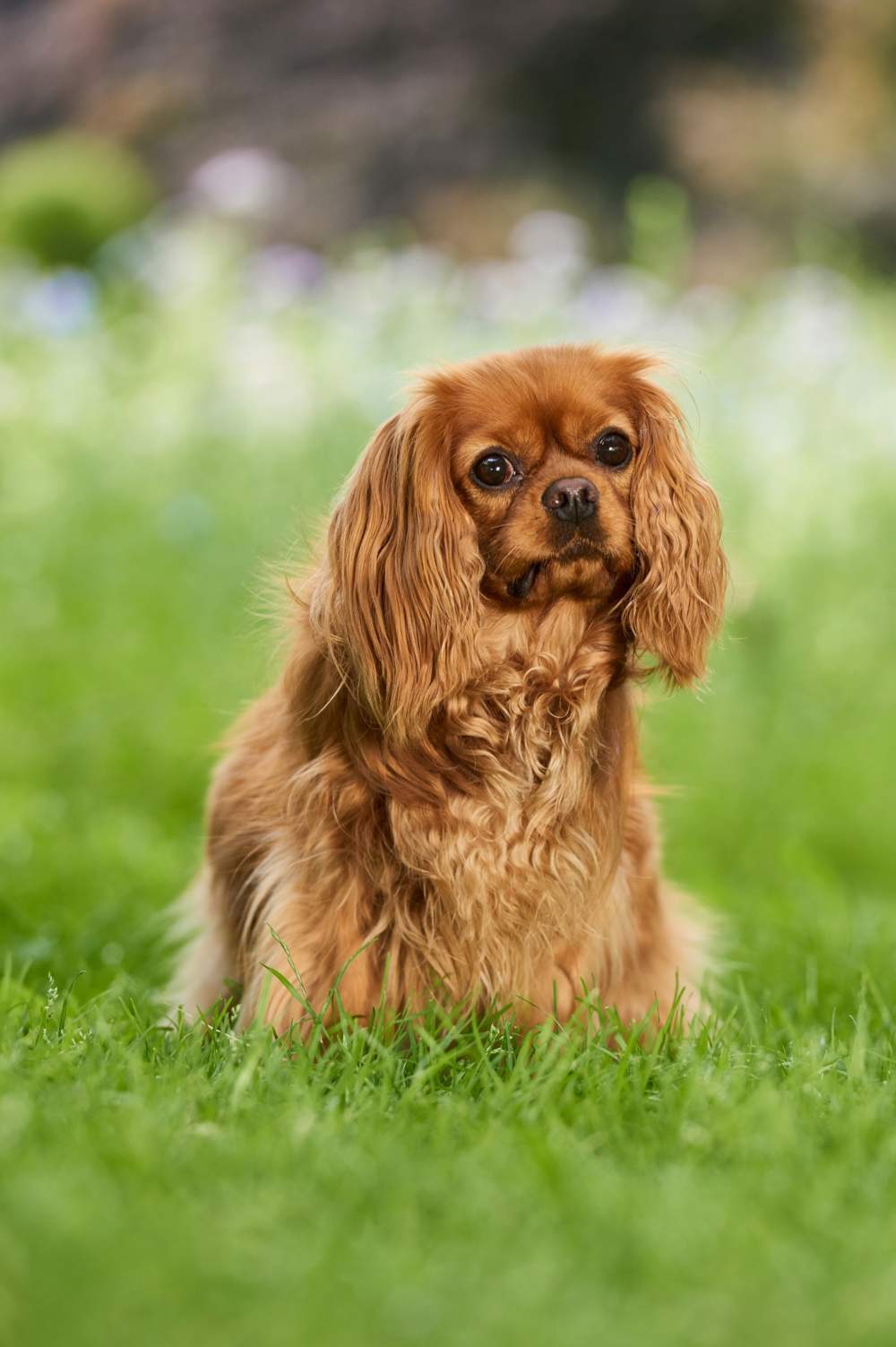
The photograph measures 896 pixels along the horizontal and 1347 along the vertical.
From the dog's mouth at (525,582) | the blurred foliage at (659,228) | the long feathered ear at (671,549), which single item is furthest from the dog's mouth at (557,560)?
the blurred foliage at (659,228)

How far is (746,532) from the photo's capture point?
6.25 metres

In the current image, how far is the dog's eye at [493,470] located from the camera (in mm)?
2658

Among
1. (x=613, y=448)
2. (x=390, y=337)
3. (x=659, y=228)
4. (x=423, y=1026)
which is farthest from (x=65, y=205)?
(x=423, y=1026)

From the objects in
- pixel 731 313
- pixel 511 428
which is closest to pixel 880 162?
pixel 731 313

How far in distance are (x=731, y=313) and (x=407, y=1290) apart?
627 cm

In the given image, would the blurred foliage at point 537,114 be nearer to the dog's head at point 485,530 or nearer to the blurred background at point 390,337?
the blurred background at point 390,337

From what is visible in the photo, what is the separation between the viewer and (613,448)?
9.00ft

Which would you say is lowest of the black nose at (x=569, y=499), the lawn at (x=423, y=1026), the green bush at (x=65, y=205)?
the lawn at (x=423, y=1026)

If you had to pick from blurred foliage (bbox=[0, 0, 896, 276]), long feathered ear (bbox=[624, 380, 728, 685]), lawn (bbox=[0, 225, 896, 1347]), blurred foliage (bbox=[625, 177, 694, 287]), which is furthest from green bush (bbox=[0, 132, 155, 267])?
long feathered ear (bbox=[624, 380, 728, 685])

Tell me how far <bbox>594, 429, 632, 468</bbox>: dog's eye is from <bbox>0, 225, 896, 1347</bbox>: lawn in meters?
0.33

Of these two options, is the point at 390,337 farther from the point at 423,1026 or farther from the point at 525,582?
the point at 423,1026

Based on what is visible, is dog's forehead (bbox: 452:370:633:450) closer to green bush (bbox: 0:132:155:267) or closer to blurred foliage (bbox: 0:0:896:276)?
green bush (bbox: 0:132:155:267)

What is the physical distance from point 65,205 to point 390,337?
2.84m

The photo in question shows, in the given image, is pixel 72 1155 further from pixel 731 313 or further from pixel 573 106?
pixel 573 106
